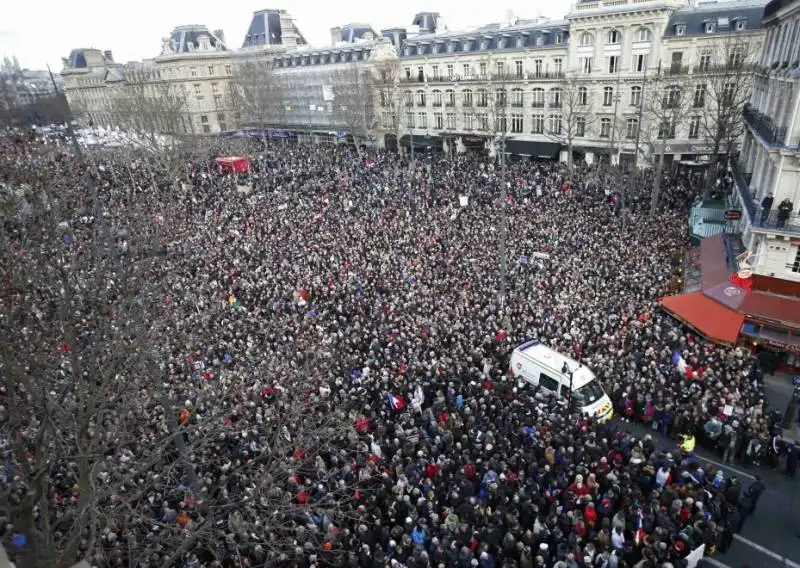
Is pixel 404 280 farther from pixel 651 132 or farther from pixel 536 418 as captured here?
pixel 651 132

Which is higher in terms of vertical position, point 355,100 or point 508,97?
point 355,100

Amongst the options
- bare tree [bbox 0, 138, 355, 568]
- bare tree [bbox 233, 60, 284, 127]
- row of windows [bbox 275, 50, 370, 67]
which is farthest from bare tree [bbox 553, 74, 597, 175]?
bare tree [bbox 233, 60, 284, 127]

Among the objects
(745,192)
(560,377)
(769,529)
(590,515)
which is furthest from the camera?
(745,192)

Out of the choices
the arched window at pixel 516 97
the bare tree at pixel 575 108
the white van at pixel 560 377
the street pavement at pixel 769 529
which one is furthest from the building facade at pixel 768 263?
the arched window at pixel 516 97

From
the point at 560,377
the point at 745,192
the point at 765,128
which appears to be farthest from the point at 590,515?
the point at 765,128

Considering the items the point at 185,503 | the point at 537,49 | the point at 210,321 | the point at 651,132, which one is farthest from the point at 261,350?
the point at 537,49

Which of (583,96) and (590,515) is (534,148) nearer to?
(583,96)
